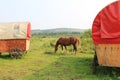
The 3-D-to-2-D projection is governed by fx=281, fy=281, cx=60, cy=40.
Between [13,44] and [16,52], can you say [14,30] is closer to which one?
[13,44]

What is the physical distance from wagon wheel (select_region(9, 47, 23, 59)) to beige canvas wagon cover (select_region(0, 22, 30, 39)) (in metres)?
0.82

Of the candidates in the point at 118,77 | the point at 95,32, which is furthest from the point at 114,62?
the point at 95,32

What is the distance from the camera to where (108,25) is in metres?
12.3

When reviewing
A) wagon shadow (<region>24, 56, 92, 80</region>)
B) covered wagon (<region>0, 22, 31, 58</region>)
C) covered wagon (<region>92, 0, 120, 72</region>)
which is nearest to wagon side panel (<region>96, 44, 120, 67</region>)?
covered wagon (<region>92, 0, 120, 72</region>)

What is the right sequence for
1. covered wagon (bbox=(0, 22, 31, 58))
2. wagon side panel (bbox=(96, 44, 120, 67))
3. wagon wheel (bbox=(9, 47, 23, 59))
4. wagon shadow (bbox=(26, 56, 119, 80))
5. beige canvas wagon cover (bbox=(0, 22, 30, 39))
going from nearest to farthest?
wagon side panel (bbox=(96, 44, 120, 67)), wagon shadow (bbox=(26, 56, 119, 80)), wagon wheel (bbox=(9, 47, 23, 59)), covered wagon (bbox=(0, 22, 31, 58)), beige canvas wagon cover (bbox=(0, 22, 30, 39))

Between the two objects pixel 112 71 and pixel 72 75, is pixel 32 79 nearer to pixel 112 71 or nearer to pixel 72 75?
pixel 72 75

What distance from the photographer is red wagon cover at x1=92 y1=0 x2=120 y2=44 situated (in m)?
12.0

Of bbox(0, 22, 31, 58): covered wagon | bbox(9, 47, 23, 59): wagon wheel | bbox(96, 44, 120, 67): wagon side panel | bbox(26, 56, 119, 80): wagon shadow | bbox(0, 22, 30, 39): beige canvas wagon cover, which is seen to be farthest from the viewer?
bbox(0, 22, 30, 39): beige canvas wagon cover

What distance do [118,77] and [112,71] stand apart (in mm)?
1087

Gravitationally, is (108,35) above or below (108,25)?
below

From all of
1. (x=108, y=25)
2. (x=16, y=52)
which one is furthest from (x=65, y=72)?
(x=16, y=52)

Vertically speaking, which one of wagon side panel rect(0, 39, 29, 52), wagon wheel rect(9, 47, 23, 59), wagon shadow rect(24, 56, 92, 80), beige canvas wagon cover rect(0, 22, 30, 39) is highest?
beige canvas wagon cover rect(0, 22, 30, 39)

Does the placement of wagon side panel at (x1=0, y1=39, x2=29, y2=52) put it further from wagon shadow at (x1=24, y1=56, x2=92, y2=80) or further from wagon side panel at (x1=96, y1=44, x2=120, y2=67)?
wagon side panel at (x1=96, y1=44, x2=120, y2=67)

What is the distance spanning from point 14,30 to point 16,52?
5.35 ft
